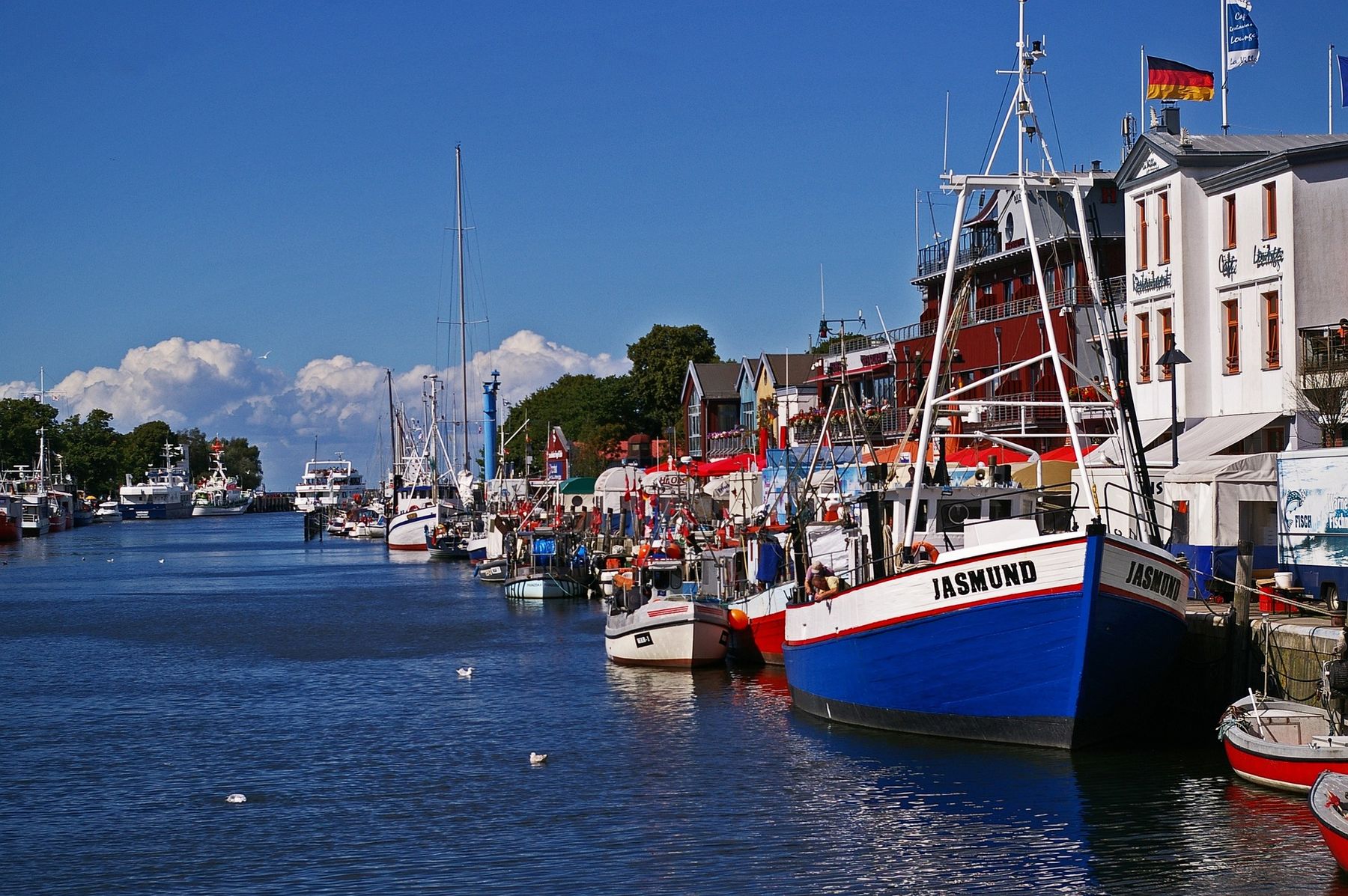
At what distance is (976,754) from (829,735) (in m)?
3.88

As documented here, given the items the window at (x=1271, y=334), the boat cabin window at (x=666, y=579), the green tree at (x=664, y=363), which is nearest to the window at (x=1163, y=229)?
the window at (x=1271, y=334)

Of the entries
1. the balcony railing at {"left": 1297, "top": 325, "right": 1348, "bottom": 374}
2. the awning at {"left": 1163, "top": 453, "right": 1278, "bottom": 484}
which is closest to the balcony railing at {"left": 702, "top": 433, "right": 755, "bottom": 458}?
the balcony railing at {"left": 1297, "top": 325, "right": 1348, "bottom": 374}

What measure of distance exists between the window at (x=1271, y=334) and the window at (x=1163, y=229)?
13.0ft

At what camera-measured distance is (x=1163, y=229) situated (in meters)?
43.2

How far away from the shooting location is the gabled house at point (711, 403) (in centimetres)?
9969

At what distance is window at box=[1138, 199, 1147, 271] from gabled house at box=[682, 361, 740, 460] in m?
53.6

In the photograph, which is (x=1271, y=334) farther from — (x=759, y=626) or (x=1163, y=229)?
(x=759, y=626)

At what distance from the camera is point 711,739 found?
29.4 m

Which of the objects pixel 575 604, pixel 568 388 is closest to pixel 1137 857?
pixel 575 604

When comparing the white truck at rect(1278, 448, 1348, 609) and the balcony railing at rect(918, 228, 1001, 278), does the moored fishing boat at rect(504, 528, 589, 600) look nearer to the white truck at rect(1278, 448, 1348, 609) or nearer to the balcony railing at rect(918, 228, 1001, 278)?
the balcony railing at rect(918, 228, 1001, 278)

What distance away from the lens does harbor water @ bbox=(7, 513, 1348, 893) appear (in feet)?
65.5

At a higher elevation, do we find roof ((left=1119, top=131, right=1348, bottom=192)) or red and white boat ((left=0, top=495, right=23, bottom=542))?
roof ((left=1119, top=131, right=1348, bottom=192))

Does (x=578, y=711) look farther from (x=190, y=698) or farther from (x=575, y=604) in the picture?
(x=575, y=604)

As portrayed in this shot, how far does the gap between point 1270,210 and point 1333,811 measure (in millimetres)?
25002
